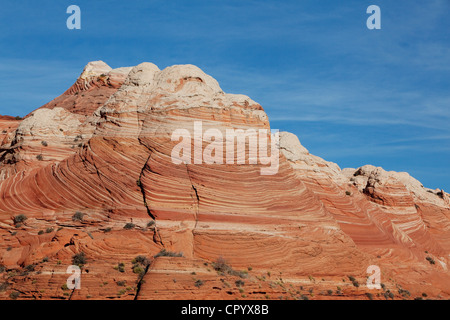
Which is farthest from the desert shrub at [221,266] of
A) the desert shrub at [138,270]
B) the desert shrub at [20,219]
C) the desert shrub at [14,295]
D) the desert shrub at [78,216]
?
the desert shrub at [20,219]

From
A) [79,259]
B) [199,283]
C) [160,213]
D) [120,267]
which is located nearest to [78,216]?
[160,213]

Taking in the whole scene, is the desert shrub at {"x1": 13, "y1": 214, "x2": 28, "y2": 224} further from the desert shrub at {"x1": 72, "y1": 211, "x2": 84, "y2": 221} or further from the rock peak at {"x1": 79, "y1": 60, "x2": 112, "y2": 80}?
the rock peak at {"x1": 79, "y1": 60, "x2": 112, "y2": 80}

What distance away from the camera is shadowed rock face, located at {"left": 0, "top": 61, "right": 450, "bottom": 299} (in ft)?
127

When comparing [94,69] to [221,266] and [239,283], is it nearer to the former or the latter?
[221,266]

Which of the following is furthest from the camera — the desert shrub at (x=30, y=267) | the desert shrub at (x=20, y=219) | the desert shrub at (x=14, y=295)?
the desert shrub at (x=20, y=219)

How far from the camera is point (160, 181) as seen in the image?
46.1 m

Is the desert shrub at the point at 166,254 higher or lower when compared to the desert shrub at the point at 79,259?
higher

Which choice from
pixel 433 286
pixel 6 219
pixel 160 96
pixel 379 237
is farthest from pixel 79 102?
pixel 433 286

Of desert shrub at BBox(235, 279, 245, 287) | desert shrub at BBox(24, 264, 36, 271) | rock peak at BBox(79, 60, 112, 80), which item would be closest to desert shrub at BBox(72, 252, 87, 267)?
desert shrub at BBox(24, 264, 36, 271)

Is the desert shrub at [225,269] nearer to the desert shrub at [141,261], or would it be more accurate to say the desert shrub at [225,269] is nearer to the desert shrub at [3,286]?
the desert shrub at [141,261]

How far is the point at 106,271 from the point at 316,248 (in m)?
16.1

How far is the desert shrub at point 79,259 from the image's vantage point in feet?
127

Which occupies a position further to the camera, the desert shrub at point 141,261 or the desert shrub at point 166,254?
the desert shrub at point 166,254

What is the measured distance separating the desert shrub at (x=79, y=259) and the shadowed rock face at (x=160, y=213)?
310 mm
